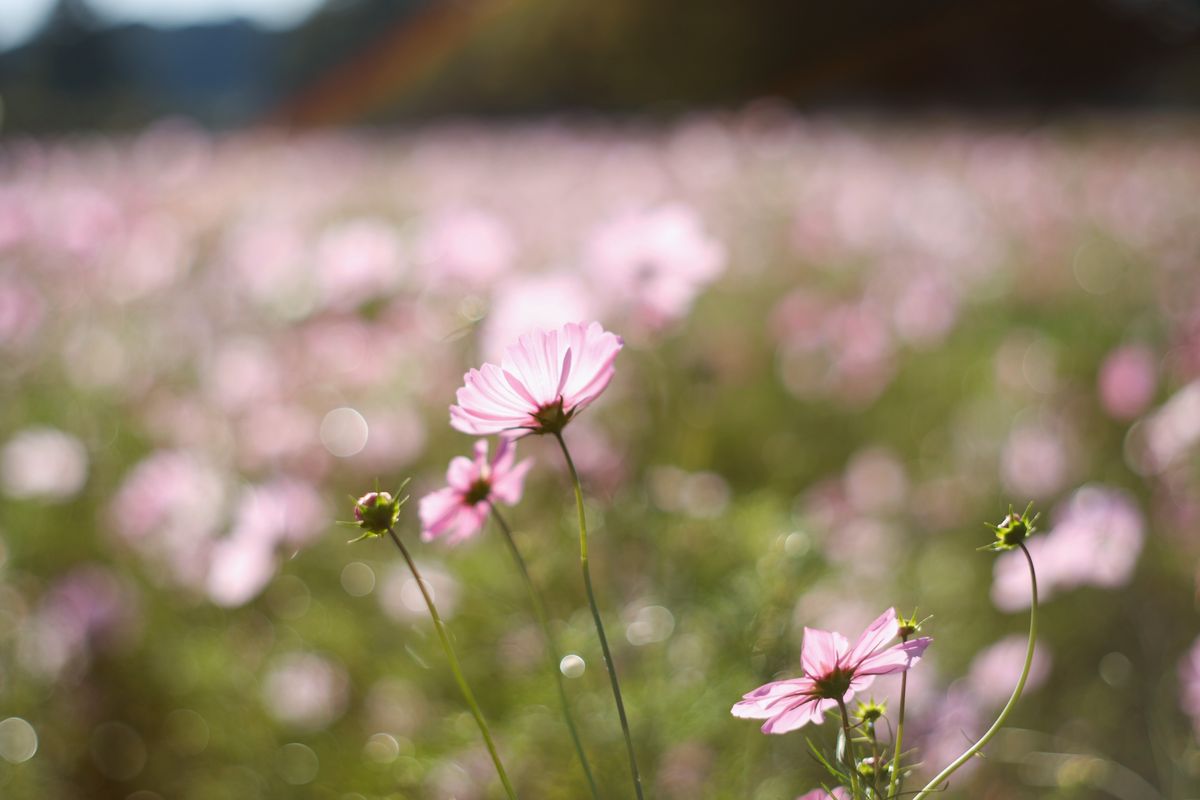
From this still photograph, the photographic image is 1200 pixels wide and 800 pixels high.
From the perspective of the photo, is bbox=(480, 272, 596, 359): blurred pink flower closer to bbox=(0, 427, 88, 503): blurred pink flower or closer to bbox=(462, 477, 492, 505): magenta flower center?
bbox=(462, 477, 492, 505): magenta flower center

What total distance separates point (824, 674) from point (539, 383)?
16 centimetres

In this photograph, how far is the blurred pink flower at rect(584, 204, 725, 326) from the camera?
832 mm

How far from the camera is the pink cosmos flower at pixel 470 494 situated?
1.53ft

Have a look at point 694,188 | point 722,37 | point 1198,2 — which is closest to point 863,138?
point 694,188

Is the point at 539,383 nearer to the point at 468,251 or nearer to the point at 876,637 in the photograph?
the point at 876,637

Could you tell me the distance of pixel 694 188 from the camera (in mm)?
3471

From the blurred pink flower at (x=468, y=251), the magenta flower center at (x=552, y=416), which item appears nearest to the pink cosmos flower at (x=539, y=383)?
the magenta flower center at (x=552, y=416)

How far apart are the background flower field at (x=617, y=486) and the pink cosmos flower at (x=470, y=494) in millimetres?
201

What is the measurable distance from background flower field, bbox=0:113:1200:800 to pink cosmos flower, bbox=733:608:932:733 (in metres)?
0.28

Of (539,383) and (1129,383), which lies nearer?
(539,383)

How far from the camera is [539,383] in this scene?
1.37 feet

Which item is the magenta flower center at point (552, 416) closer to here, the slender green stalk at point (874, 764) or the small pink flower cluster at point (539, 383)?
the small pink flower cluster at point (539, 383)

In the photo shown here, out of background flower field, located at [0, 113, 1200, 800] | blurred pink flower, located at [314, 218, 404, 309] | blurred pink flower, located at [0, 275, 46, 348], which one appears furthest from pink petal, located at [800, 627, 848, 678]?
blurred pink flower, located at [0, 275, 46, 348]

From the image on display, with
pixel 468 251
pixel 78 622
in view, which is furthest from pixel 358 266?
pixel 78 622
